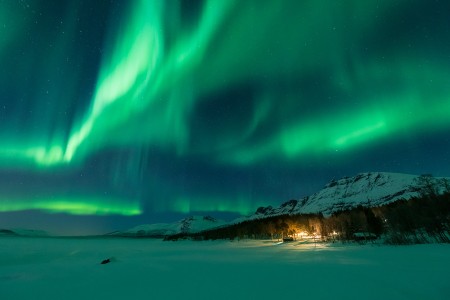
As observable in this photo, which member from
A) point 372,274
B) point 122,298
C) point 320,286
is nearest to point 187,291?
point 122,298

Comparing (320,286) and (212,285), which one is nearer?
(320,286)

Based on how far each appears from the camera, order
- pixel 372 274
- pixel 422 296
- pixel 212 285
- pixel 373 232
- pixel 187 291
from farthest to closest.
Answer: pixel 373 232
pixel 372 274
pixel 212 285
pixel 187 291
pixel 422 296

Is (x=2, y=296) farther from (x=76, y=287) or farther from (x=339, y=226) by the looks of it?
(x=339, y=226)

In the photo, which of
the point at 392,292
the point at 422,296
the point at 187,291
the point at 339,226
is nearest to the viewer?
the point at 422,296

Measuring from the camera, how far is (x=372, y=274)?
1428 cm

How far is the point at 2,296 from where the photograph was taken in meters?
12.4

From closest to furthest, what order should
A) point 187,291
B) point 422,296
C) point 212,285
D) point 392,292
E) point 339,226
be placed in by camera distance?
point 422,296, point 392,292, point 187,291, point 212,285, point 339,226

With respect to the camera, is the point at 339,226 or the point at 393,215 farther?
the point at 339,226

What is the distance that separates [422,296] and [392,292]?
0.98 m

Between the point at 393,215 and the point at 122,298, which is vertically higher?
the point at 393,215

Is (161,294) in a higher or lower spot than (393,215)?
lower

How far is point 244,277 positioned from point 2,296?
472 inches

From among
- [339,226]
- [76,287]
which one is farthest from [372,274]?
[339,226]

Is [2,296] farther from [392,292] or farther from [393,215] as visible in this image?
[393,215]
